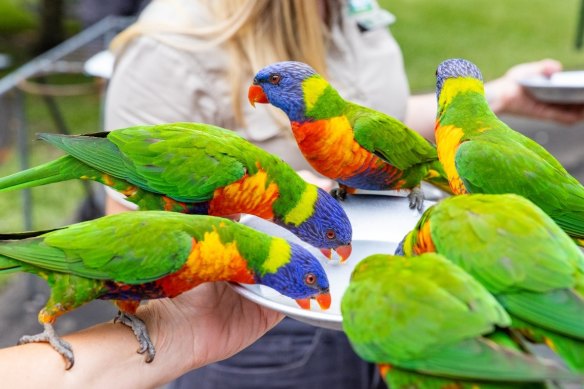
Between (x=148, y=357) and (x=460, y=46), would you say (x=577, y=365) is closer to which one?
(x=148, y=357)

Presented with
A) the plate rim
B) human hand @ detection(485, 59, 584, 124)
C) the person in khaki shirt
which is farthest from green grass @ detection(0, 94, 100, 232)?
the plate rim

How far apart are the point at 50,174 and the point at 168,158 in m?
0.18

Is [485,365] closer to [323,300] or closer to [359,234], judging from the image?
[323,300]

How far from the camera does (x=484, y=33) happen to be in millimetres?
6465

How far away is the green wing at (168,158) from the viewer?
997 mm

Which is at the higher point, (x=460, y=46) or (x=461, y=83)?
(x=461, y=83)

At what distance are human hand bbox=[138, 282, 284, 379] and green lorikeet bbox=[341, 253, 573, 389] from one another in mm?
417

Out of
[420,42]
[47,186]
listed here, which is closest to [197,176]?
[47,186]

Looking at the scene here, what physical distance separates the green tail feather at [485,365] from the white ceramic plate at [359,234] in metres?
0.27

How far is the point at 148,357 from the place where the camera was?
1.01 meters

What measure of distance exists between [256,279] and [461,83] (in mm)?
425

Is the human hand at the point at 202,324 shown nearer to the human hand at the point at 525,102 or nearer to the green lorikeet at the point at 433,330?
the green lorikeet at the point at 433,330

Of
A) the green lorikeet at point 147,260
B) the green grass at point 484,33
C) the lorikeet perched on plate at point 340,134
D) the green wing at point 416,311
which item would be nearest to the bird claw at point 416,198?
the lorikeet perched on plate at point 340,134

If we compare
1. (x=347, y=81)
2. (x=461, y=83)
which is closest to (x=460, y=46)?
(x=347, y=81)
